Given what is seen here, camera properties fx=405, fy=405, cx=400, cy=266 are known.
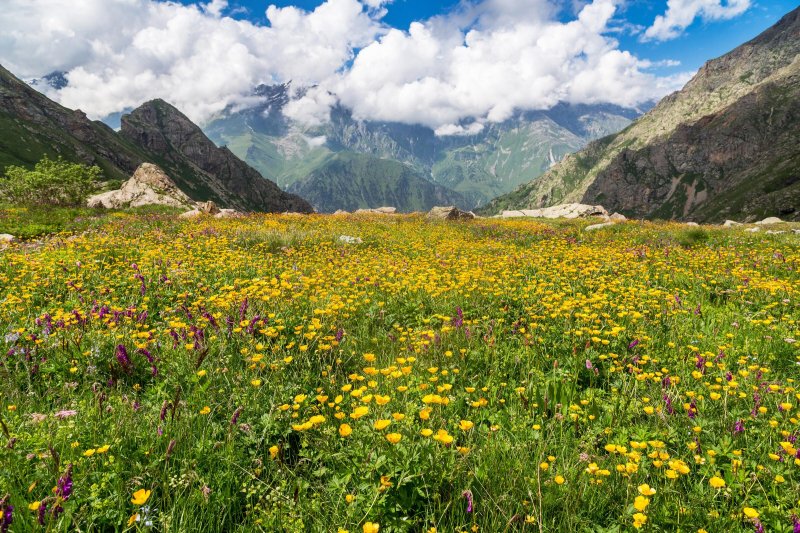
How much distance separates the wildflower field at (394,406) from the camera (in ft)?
9.49

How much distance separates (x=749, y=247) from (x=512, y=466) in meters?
16.4

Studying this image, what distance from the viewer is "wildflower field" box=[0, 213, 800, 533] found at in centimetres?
289

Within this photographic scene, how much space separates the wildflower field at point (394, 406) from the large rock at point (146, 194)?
24.3m

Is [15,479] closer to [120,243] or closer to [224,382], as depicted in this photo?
[224,382]

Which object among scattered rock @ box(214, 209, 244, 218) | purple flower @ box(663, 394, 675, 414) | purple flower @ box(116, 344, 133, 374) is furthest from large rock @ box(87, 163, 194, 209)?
purple flower @ box(663, 394, 675, 414)

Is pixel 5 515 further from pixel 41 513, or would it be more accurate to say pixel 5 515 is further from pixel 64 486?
pixel 64 486

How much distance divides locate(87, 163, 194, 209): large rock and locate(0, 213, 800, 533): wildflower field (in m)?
24.3

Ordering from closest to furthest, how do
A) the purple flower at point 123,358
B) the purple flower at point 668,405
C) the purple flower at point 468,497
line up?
the purple flower at point 468,497, the purple flower at point 668,405, the purple flower at point 123,358

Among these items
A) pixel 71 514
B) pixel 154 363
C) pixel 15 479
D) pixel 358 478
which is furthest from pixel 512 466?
pixel 154 363

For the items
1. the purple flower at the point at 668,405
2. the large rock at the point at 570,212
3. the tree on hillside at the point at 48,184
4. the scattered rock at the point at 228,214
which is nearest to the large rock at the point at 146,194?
the tree on hillside at the point at 48,184

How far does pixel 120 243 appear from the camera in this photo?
39.3 ft

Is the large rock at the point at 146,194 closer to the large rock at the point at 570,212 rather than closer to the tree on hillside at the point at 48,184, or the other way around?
the tree on hillside at the point at 48,184

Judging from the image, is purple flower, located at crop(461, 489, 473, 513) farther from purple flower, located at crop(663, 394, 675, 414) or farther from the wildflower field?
purple flower, located at crop(663, 394, 675, 414)

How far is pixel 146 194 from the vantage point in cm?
3191
